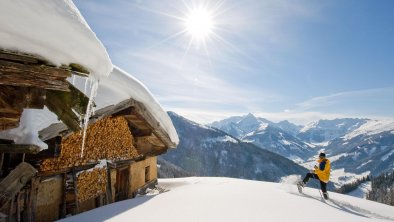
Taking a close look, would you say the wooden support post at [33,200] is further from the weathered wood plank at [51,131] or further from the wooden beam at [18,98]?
the wooden beam at [18,98]

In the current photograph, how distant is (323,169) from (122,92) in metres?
8.04

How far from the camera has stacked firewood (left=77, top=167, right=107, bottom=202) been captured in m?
9.38

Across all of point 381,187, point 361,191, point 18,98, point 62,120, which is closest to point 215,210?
point 62,120

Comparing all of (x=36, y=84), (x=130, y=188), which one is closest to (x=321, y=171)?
(x=130, y=188)

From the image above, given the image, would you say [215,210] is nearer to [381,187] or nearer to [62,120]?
[62,120]

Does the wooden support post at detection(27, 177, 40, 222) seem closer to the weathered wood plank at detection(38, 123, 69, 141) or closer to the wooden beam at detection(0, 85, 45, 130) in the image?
the weathered wood plank at detection(38, 123, 69, 141)

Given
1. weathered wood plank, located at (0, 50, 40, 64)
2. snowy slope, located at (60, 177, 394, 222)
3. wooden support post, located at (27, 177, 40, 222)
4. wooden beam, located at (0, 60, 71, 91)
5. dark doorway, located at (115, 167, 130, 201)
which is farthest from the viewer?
dark doorway, located at (115, 167, 130, 201)

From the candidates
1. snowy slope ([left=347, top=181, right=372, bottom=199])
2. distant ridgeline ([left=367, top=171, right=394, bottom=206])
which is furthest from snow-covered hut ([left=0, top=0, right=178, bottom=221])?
snowy slope ([left=347, top=181, right=372, bottom=199])

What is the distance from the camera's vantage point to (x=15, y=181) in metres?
6.68

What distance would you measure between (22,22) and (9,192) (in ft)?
14.7

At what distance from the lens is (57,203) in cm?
835

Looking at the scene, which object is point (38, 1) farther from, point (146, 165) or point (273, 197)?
point (146, 165)

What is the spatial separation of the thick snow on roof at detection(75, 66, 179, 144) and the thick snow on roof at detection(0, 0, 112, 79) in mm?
3001

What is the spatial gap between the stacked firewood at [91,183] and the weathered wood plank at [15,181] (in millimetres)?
2371
